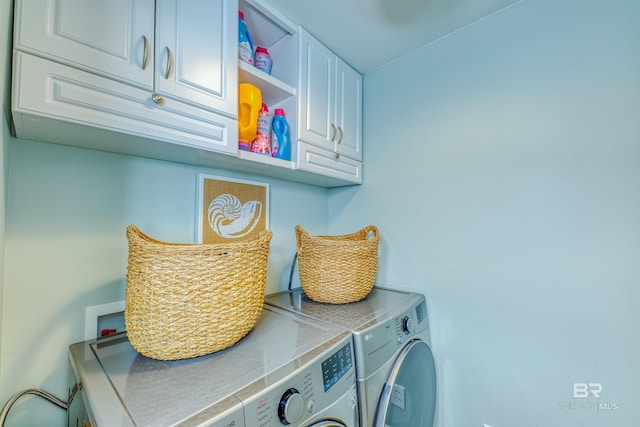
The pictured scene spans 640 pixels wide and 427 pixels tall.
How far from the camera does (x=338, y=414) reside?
0.77 m

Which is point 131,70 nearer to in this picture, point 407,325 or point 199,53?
point 199,53

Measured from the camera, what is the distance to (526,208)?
1151 mm

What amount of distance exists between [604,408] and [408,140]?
1.41 metres

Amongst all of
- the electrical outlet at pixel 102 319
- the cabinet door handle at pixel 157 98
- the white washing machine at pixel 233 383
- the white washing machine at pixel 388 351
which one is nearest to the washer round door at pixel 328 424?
the white washing machine at pixel 233 383

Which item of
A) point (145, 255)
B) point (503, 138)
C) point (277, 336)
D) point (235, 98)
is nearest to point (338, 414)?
point (277, 336)

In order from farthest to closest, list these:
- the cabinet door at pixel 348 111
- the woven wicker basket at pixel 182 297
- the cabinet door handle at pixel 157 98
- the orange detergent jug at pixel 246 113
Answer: the cabinet door at pixel 348 111, the orange detergent jug at pixel 246 113, the cabinet door handle at pixel 157 98, the woven wicker basket at pixel 182 297

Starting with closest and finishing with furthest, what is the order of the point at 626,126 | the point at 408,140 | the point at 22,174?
the point at 22,174, the point at 626,126, the point at 408,140

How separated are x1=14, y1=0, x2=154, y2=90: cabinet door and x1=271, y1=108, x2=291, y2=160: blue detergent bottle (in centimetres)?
55

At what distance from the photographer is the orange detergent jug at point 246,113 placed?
1.08 metres

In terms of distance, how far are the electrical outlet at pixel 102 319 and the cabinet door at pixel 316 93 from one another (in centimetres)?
104

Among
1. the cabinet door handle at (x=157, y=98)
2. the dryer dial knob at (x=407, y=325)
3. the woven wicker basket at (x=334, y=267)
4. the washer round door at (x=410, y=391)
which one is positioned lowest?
the washer round door at (x=410, y=391)

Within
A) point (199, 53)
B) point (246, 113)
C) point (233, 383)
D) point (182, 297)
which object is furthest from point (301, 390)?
point (199, 53)

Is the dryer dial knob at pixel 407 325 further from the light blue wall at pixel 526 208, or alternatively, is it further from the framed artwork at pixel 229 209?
the framed artwork at pixel 229 209

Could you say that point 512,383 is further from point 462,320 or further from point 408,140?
→ point 408,140
